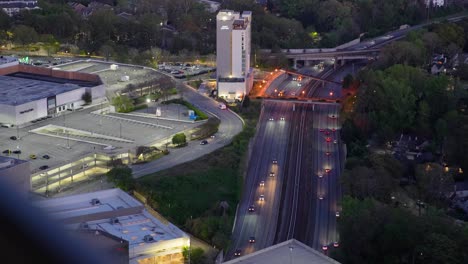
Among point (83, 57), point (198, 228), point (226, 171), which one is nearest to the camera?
point (198, 228)

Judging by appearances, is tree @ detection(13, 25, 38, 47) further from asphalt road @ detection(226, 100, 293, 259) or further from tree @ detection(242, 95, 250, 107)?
asphalt road @ detection(226, 100, 293, 259)

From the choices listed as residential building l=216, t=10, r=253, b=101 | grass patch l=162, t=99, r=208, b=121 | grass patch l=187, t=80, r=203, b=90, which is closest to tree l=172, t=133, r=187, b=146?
grass patch l=162, t=99, r=208, b=121

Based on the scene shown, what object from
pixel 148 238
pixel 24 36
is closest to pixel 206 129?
pixel 148 238

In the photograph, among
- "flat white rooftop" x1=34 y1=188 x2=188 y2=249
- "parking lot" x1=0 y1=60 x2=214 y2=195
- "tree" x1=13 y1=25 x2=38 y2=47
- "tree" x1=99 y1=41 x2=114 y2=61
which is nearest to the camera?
"flat white rooftop" x1=34 y1=188 x2=188 y2=249

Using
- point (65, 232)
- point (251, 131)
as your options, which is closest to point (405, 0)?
point (251, 131)

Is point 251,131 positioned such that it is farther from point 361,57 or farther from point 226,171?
point 361,57

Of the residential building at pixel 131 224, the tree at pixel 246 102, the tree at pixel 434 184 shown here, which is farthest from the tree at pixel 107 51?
the tree at pixel 434 184

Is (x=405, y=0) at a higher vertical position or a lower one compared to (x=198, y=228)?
higher

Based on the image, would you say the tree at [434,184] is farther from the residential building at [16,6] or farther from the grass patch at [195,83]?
the residential building at [16,6]

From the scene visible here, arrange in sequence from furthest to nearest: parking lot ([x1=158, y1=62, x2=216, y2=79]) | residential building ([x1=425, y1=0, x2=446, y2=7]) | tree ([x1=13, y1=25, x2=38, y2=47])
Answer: residential building ([x1=425, y1=0, x2=446, y2=7]) → tree ([x1=13, y1=25, x2=38, y2=47]) → parking lot ([x1=158, y1=62, x2=216, y2=79])
